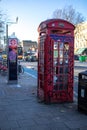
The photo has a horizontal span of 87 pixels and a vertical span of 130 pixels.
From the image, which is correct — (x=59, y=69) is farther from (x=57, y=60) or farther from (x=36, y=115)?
(x=36, y=115)

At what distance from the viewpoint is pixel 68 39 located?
28.5 ft

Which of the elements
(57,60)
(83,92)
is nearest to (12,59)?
(57,60)

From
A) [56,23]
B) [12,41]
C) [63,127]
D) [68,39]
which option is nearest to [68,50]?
[68,39]

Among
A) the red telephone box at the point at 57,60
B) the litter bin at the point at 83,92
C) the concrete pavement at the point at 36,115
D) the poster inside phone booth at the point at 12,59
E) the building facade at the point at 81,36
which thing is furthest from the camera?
the building facade at the point at 81,36

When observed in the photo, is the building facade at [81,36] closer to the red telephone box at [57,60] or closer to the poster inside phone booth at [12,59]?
the poster inside phone booth at [12,59]

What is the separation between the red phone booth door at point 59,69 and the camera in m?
8.53

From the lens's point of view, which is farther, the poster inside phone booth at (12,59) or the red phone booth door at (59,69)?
the poster inside phone booth at (12,59)

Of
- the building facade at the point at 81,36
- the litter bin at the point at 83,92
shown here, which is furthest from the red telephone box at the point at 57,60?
the building facade at the point at 81,36

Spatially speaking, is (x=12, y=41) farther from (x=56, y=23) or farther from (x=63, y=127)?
(x=63, y=127)

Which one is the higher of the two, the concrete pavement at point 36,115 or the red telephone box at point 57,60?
the red telephone box at point 57,60

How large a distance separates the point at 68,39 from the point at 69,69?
3.16ft

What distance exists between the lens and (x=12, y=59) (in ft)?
44.6

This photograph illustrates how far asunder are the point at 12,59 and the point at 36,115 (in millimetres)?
6773

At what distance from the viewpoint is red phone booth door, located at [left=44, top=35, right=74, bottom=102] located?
8.53 m
